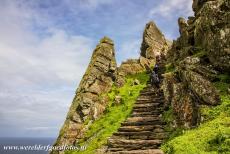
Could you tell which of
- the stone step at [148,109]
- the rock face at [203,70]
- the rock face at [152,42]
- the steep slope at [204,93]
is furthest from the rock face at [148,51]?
the steep slope at [204,93]

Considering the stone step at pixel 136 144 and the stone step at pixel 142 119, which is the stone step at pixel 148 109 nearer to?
the stone step at pixel 142 119

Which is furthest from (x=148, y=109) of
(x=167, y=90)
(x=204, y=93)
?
(x=204, y=93)

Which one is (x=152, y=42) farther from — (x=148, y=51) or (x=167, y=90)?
(x=167, y=90)

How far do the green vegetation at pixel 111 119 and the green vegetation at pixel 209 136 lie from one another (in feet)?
28.2

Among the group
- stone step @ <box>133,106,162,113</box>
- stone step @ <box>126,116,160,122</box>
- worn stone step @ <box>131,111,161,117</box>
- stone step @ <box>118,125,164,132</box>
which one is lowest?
stone step @ <box>118,125,164,132</box>

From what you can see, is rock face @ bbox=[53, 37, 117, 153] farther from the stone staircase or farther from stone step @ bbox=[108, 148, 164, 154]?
stone step @ bbox=[108, 148, 164, 154]

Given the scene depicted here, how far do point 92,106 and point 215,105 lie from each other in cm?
1757

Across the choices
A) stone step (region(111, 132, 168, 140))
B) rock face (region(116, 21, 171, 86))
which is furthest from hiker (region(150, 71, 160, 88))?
stone step (region(111, 132, 168, 140))

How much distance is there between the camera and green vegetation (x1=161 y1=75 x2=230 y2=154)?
18.9 meters

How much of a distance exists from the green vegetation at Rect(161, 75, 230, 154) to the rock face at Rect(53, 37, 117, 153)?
14767 millimetres

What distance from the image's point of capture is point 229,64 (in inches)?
1022

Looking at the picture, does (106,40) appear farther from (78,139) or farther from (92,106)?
(78,139)

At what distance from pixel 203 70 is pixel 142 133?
22.1 feet

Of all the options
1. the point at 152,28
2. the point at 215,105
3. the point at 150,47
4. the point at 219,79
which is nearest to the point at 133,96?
the point at 219,79
